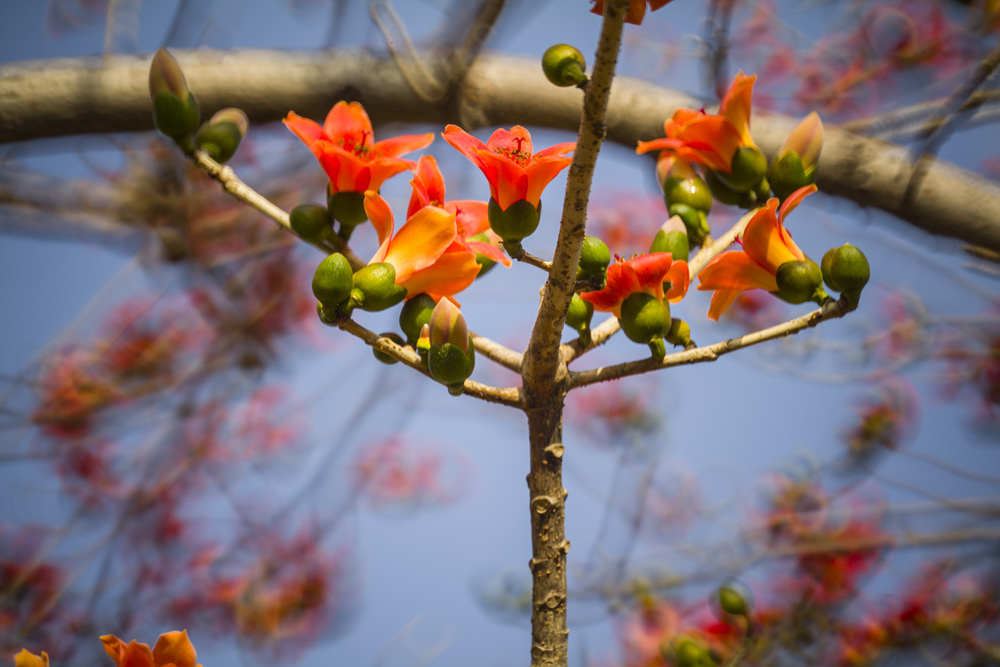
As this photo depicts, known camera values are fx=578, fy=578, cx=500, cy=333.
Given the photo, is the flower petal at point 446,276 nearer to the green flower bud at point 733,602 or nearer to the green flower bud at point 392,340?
the green flower bud at point 392,340

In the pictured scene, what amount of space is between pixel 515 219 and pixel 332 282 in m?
0.15

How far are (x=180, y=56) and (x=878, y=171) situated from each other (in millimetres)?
1241

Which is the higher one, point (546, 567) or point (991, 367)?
point (991, 367)

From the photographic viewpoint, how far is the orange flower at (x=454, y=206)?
506 millimetres

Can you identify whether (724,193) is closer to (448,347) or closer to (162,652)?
(448,347)

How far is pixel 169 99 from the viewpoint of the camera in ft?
1.67

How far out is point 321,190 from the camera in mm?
1745

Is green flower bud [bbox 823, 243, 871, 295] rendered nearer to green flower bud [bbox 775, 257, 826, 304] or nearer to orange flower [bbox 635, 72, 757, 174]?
green flower bud [bbox 775, 257, 826, 304]

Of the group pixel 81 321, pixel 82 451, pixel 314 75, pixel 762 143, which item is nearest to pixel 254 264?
pixel 81 321

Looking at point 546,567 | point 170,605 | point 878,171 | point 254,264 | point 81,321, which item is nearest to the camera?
point 546,567

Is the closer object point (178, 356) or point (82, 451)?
point (178, 356)

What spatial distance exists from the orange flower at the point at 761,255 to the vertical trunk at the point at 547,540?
0.63 ft

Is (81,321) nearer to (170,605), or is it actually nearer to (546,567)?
(546,567)

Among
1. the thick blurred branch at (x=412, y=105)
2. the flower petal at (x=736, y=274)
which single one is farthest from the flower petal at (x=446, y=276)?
the thick blurred branch at (x=412, y=105)
